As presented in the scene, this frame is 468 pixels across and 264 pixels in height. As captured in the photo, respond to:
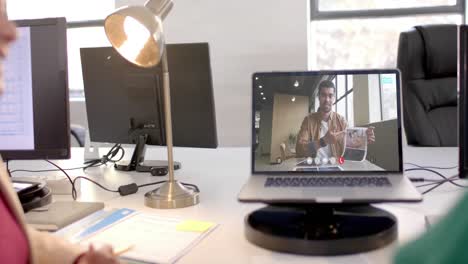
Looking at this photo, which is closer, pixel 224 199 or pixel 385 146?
pixel 385 146

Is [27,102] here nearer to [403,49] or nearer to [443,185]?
[443,185]

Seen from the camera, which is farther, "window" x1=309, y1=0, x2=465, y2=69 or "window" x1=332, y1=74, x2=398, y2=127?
"window" x1=309, y1=0, x2=465, y2=69

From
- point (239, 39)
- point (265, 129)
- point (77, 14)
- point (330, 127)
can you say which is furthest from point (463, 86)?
point (77, 14)

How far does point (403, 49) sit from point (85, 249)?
6.46 feet

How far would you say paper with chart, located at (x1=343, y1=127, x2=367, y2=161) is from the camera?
4.01 feet

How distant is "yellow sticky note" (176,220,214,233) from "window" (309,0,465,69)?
2.59 metres

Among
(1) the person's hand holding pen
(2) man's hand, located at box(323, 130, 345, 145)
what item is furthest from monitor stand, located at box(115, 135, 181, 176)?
(1) the person's hand holding pen

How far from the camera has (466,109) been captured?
1177mm

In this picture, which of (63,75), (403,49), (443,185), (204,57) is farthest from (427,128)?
(63,75)

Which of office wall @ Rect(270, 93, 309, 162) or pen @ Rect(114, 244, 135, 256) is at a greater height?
office wall @ Rect(270, 93, 309, 162)

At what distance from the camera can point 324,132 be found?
1228 millimetres

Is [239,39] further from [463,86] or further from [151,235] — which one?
[151,235]

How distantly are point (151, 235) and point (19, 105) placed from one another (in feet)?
1.85

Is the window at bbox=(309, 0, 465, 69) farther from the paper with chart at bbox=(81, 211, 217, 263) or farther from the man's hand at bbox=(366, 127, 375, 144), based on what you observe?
the paper with chart at bbox=(81, 211, 217, 263)
